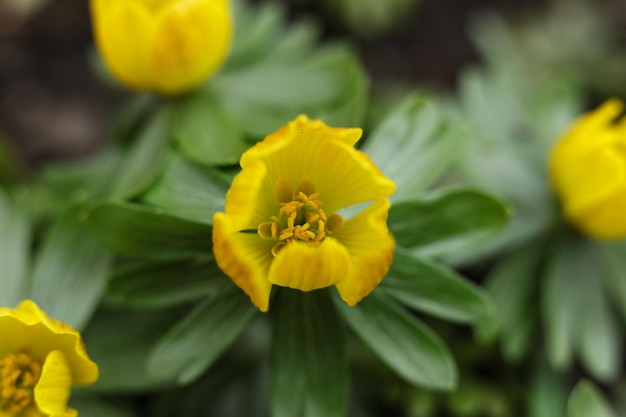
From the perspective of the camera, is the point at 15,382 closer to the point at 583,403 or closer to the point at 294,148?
the point at 294,148

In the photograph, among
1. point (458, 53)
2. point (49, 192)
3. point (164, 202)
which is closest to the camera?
point (164, 202)

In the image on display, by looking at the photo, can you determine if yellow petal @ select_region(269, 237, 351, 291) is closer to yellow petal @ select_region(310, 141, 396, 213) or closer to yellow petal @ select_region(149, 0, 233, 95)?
yellow petal @ select_region(310, 141, 396, 213)

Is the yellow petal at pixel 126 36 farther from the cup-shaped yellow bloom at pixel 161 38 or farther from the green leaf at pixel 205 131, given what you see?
the green leaf at pixel 205 131

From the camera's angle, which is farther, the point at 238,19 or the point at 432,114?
the point at 238,19

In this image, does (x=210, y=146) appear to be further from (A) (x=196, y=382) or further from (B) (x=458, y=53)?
(B) (x=458, y=53)

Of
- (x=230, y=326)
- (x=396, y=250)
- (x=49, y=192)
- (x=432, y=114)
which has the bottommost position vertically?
(x=49, y=192)

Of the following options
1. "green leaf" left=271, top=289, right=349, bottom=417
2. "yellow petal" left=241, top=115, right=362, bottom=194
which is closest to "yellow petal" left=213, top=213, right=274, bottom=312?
"yellow petal" left=241, top=115, right=362, bottom=194

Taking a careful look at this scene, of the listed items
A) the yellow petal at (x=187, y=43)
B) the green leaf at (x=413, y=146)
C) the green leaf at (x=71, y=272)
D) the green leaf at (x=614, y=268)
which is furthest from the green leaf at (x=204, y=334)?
the green leaf at (x=614, y=268)

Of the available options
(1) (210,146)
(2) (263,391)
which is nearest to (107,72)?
(1) (210,146)
